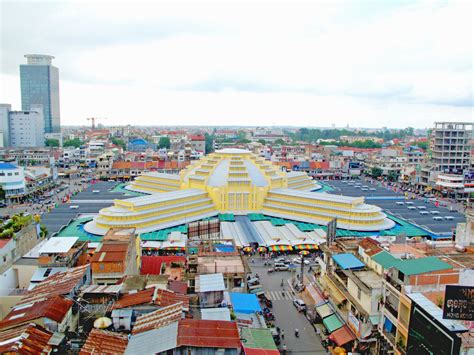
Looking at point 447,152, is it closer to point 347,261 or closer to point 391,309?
point 347,261

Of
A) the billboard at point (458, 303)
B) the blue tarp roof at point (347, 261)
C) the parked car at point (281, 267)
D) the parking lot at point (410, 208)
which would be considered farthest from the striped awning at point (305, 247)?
the billboard at point (458, 303)

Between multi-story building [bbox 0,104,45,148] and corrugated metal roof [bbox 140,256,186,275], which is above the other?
multi-story building [bbox 0,104,45,148]

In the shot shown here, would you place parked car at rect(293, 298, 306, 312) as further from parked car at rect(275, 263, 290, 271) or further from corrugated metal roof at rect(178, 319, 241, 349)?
corrugated metal roof at rect(178, 319, 241, 349)

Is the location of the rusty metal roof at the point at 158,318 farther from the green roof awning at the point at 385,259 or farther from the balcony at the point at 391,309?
the green roof awning at the point at 385,259

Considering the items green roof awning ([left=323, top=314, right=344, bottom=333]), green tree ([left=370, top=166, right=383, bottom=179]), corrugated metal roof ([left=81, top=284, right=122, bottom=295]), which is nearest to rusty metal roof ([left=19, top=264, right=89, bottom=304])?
corrugated metal roof ([left=81, top=284, right=122, bottom=295])

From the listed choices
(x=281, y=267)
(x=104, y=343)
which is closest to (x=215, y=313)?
(x=104, y=343)

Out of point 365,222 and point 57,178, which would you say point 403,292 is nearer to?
point 365,222
